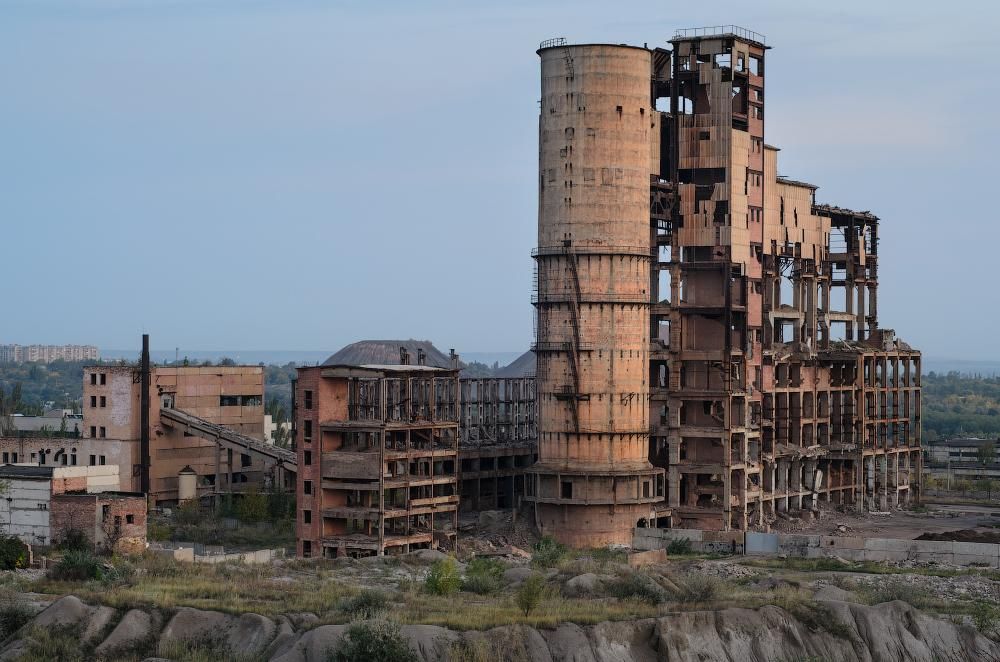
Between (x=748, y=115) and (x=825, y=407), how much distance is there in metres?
23.6

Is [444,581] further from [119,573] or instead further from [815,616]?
[815,616]

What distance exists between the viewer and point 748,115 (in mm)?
103938

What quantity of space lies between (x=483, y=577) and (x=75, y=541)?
2440 centimetres

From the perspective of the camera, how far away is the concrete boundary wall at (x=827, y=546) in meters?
82.9

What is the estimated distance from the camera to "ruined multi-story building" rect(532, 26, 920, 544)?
93.3 metres

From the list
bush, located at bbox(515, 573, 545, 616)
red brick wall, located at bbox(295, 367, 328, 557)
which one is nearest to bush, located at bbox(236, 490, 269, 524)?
red brick wall, located at bbox(295, 367, 328, 557)

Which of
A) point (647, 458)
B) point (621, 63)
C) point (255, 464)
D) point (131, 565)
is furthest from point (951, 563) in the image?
point (255, 464)

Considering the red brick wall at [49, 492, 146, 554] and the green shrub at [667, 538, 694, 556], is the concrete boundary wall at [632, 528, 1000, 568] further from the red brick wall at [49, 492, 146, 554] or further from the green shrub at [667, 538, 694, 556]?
the red brick wall at [49, 492, 146, 554]

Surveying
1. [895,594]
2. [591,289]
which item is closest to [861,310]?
[591,289]

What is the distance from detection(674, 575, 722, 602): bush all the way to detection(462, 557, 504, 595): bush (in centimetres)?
783

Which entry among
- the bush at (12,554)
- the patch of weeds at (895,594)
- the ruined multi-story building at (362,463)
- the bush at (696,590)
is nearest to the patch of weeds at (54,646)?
the bush at (12,554)

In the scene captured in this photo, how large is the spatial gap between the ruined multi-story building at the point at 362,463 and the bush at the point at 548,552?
5254mm

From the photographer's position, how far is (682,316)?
10112 centimetres

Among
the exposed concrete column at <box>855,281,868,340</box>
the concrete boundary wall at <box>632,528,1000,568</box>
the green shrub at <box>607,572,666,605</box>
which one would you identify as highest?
the exposed concrete column at <box>855,281,868,340</box>
